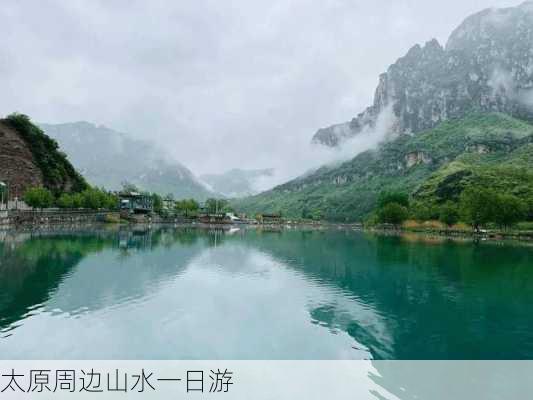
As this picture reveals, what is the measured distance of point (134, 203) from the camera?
166 metres

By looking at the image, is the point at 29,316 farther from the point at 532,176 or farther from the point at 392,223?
the point at 532,176

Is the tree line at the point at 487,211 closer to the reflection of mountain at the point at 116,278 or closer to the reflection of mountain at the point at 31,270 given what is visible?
the reflection of mountain at the point at 116,278

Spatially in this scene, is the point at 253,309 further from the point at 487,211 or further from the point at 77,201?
the point at 77,201

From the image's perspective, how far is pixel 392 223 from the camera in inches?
6481

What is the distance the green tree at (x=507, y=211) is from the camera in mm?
111750

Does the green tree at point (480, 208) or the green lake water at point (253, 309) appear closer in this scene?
the green lake water at point (253, 309)

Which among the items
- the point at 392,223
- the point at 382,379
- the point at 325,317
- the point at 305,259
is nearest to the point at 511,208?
the point at 392,223

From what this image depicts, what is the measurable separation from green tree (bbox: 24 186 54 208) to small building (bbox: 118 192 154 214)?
4481 cm

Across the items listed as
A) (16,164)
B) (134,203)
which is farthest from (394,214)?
(16,164)

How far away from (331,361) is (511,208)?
11529 centimetres

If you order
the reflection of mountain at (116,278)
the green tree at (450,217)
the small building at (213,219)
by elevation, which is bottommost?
the reflection of mountain at (116,278)

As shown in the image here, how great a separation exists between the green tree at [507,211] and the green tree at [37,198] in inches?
4966

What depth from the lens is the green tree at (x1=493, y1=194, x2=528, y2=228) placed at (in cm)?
11175

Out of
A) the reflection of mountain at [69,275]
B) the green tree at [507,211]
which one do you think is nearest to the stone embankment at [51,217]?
the reflection of mountain at [69,275]
